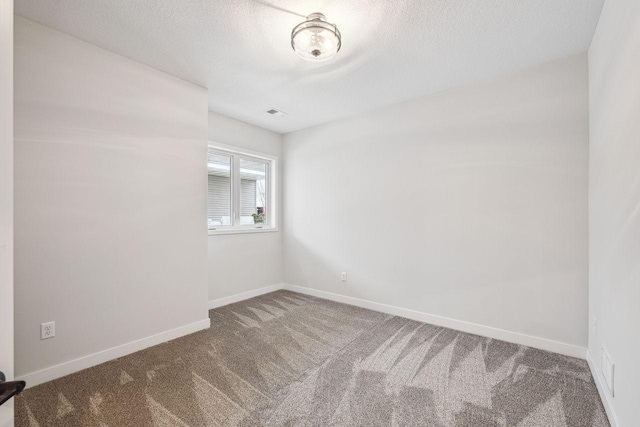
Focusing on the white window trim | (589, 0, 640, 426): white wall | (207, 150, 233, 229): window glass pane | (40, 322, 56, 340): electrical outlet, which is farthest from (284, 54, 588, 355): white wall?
(40, 322, 56, 340): electrical outlet

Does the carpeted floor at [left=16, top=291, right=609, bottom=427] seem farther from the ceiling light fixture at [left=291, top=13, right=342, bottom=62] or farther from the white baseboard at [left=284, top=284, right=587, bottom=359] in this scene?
the ceiling light fixture at [left=291, top=13, right=342, bottom=62]

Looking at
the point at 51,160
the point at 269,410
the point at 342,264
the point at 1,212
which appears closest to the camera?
the point at 1,212

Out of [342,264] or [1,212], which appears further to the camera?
[342,264]

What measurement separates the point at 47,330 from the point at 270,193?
9.93ft

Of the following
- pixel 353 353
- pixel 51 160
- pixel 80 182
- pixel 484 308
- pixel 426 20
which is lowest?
pixel 353 353

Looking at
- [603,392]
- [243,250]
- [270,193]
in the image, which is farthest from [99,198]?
[603,392]

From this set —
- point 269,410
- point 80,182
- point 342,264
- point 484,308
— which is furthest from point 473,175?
point 80,182

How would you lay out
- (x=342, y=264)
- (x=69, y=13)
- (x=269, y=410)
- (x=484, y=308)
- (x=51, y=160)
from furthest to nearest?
(x=342, y=264), (x=484, y=308), (x=51, y=160), (x=69, y=13), (x=269, y=410)

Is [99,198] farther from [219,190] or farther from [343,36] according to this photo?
[343,36]

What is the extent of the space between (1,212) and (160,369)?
1754 mm

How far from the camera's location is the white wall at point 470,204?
95.7 inches

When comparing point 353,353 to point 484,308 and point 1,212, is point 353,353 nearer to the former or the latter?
point 484,308

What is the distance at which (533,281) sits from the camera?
2.57 metres

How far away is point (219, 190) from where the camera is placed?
13.0ft
